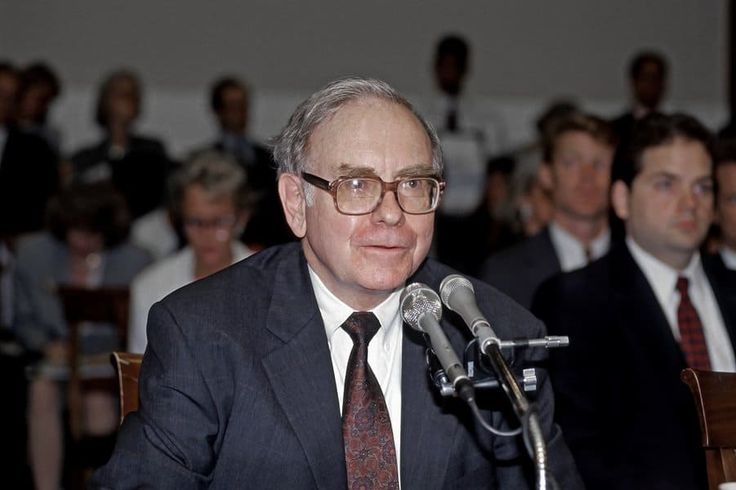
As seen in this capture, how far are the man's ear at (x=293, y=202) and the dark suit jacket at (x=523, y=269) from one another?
5.64 feet

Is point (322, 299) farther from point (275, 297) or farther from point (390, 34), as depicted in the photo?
point (390, 34)

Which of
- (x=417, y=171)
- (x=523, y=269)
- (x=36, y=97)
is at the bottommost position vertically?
(x=523, y=269)

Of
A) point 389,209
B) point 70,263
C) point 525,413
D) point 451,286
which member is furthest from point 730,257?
point 70,263

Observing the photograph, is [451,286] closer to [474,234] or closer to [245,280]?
[245,280]

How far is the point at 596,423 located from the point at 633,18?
21.7 ft

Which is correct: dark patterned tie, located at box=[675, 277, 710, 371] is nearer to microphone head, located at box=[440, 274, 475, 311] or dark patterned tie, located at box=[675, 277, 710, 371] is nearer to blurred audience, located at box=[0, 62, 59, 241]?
microphone head, located at box=[440, 274, 475, 311]

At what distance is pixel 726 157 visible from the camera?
12.7ft

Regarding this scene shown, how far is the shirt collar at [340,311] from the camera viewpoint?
2.33 metres

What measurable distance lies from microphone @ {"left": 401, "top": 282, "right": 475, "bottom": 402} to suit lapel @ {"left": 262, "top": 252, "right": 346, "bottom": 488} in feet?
1.03

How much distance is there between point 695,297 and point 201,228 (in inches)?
74.5

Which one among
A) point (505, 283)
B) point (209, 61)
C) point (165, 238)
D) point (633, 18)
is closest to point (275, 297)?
point (505, 283)

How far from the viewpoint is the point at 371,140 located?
2.19m

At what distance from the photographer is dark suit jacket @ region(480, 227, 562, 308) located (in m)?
4.02

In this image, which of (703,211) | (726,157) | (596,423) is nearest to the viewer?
(596,423)
